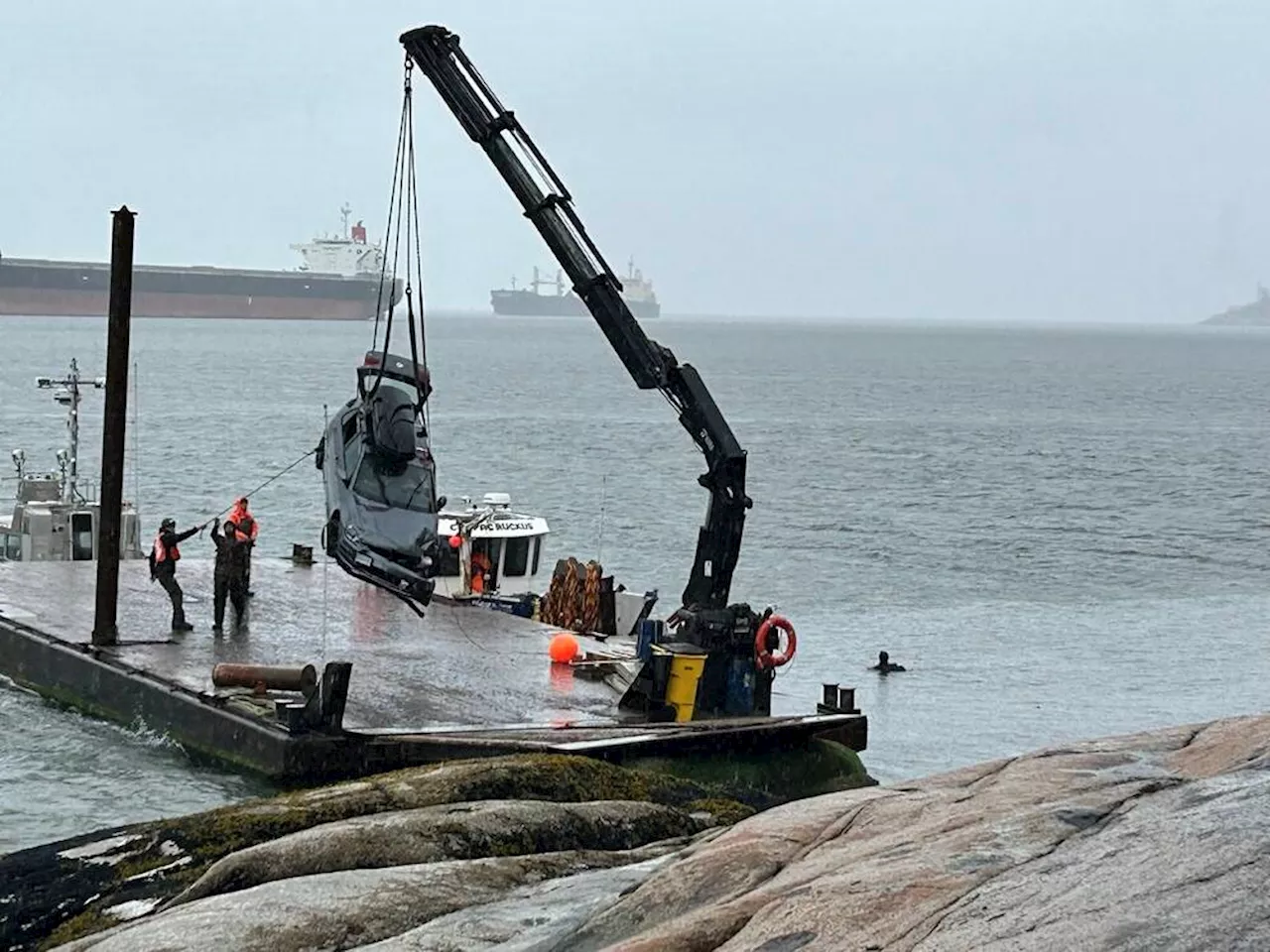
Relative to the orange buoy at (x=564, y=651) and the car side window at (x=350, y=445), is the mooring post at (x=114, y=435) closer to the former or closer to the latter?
the car side window at (x=350, y=445)

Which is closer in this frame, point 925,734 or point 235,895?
point 235,895

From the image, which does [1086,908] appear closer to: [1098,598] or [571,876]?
[571,876]

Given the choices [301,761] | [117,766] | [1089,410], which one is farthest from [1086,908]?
[1089,410]

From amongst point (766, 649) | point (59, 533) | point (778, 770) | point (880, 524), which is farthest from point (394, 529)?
point (880, 524)

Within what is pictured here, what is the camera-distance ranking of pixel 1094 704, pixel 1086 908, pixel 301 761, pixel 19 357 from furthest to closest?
pixel 19 357, pixel 1094 704, pixel 301 761, pixel 1086 908

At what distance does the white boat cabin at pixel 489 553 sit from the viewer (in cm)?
3222

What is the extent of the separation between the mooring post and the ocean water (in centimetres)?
159

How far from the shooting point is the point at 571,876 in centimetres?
1210

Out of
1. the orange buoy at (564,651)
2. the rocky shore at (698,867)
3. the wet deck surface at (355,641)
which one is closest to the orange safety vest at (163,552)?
the wet deck surface at (355,641)

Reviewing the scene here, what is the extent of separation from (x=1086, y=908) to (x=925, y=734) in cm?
2132

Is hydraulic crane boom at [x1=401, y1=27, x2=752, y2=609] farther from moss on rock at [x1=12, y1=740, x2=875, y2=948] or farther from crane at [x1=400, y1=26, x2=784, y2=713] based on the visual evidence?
moss on rock at [x1=12, y1=740, x2=875, y2=948]

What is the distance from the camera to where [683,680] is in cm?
2345

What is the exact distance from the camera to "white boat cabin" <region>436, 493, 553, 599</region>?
106 ft

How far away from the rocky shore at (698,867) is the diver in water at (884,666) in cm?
1787
